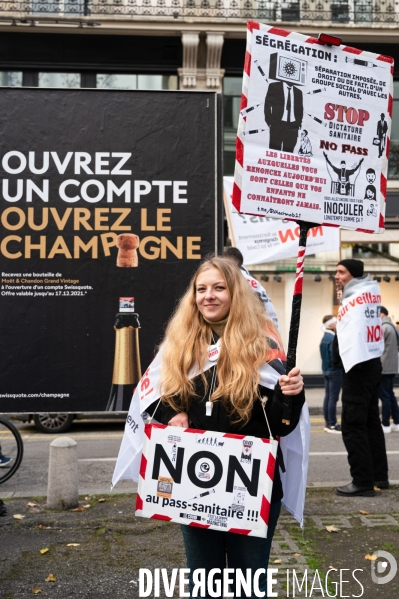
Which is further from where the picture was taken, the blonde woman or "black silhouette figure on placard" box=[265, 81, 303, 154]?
"black silhouette figure on placard" box=[265, 81, 303, 154]

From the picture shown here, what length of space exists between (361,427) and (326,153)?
3.47m

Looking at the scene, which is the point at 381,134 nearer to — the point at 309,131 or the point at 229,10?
the point at 309,131

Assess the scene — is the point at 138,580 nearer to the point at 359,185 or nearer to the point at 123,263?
the point at 123,263

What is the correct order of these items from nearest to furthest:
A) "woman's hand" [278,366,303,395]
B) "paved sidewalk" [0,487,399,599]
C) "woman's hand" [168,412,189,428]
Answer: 1. "woman's hand" [278,366,303,395]
2. "woman's hand" [168,412,189,428]
3. "paved sidewalk" [0,487,399,599]

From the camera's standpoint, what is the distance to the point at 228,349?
9.68 ft

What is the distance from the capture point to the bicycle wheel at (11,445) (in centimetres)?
702

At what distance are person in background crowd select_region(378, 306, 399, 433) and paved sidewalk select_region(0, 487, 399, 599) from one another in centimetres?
492

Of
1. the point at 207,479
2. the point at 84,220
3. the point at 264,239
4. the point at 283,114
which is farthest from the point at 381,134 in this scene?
the point at 264,239

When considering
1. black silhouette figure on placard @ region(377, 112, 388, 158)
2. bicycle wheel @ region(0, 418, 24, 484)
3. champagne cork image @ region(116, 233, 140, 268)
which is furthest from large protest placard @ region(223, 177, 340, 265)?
black silhouette figure on placard @ region(377, 112, 388, 158)

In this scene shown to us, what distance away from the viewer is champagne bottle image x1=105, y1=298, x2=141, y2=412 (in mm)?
5219

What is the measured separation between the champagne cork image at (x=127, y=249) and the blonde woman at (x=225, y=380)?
218 centimetres

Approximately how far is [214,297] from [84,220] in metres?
2.41

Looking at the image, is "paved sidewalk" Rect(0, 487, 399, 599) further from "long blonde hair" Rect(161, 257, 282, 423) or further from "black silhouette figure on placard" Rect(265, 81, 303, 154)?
"black silhouette figure on placard" Rect(265, 81, 303, 154)

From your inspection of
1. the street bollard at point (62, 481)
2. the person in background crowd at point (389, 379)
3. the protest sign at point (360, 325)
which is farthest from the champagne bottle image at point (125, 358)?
the person in background crowd at point (389, 379)
